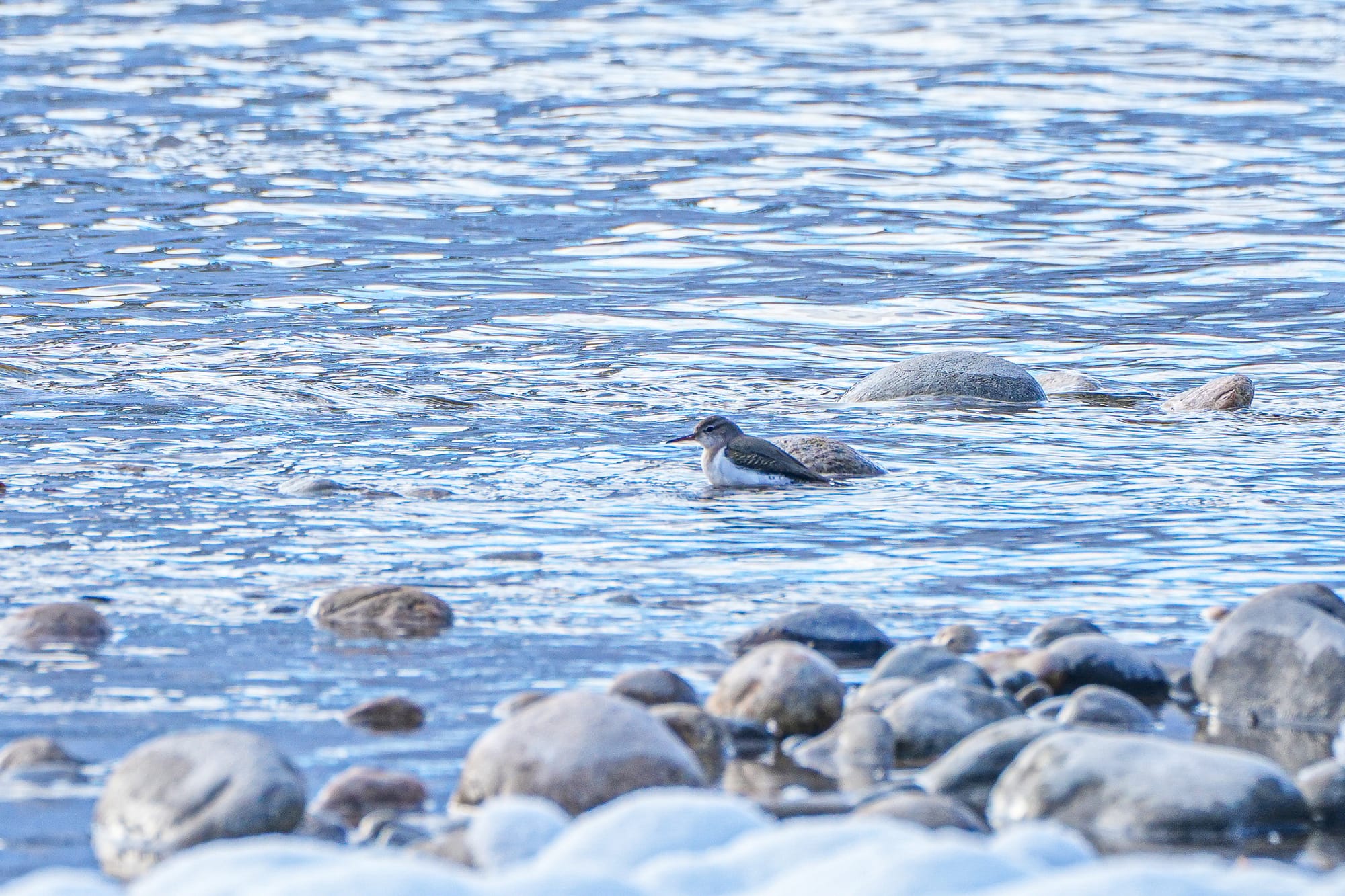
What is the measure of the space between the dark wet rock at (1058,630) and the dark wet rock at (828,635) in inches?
20.2

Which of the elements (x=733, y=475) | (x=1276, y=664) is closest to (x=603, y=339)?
(x=733, y=475)

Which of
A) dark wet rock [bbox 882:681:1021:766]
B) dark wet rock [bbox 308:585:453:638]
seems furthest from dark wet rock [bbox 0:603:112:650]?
dark wet rock [bbox 882:681:1021:766]

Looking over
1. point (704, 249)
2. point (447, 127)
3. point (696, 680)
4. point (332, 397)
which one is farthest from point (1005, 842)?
point (447, 127)

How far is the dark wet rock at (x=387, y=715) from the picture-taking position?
607 centimetres

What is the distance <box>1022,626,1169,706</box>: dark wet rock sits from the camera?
21.1ft

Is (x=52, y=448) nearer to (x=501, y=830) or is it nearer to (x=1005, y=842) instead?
(x=501, y=830)

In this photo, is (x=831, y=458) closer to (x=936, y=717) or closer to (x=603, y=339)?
(x=936, y=717)

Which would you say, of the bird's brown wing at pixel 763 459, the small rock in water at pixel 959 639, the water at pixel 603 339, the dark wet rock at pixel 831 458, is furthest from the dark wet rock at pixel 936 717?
the dark wet rock at pixel 831 458

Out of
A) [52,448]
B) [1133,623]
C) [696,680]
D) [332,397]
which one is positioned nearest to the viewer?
[696,680]

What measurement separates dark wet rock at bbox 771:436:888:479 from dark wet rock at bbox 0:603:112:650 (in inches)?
167

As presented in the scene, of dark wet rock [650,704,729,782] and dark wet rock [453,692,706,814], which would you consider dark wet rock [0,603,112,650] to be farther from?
dark wet rock [650,704,729,782]

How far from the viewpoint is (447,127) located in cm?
2539

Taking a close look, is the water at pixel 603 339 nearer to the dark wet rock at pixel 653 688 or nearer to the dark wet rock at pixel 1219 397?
the dark wet rock at pixel 1219 397

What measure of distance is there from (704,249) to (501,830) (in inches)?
554
